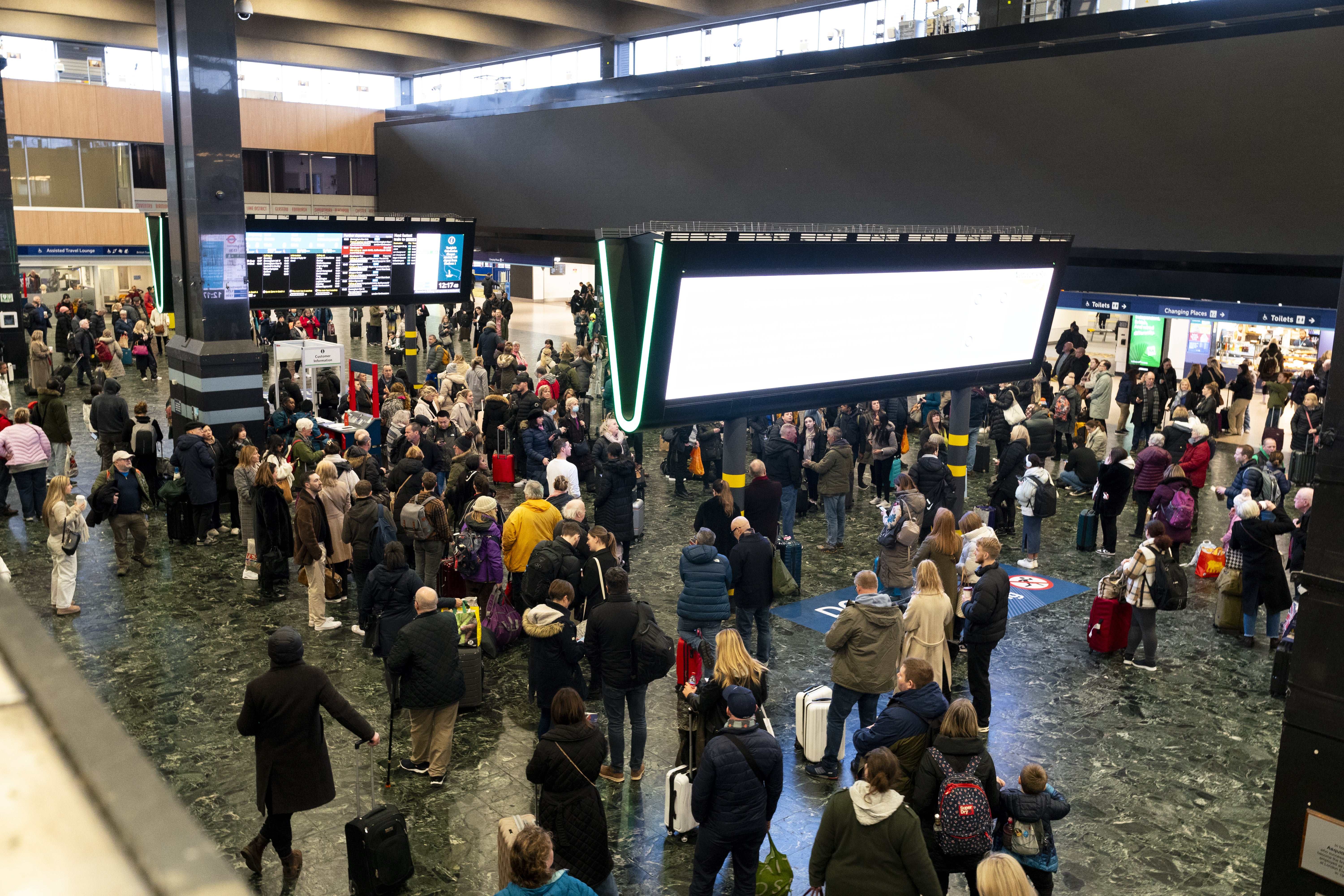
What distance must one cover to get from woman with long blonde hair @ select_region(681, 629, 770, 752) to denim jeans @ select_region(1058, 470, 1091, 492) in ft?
29.1

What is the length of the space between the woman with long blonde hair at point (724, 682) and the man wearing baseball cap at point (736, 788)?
392 mm

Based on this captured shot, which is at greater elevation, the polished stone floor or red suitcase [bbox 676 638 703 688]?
red suitcase [bbox 676 638 703 688]

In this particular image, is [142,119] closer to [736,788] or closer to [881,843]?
[736,788]

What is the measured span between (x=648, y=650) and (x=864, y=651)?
151cm

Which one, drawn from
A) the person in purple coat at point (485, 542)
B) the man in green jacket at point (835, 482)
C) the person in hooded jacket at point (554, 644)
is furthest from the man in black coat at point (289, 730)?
the man in green jacket at point (835, 482)

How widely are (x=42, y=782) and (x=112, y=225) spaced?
3588 cm

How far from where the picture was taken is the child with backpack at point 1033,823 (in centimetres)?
A: 526

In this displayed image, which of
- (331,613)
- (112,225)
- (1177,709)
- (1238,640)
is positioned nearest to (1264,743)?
(1177,709)

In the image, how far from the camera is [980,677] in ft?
26.1

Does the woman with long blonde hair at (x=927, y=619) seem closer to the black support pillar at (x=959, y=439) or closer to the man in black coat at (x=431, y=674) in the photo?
the man in black coat at (x=431, y=674)

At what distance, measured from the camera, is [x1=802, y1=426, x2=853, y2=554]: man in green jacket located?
499 inches

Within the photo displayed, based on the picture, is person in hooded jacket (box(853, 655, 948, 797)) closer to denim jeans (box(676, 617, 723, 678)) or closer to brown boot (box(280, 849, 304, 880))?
denim jeans (box(676, 617, 723, 678))

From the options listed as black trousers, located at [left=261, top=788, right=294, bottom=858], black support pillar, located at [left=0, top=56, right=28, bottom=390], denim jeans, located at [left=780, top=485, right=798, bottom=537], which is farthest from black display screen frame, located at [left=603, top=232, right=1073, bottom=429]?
black support pillar, located at [left=0, top=56, right=28, bottom=390]

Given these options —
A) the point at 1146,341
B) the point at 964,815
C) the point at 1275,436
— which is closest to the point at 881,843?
the point at 964,815
